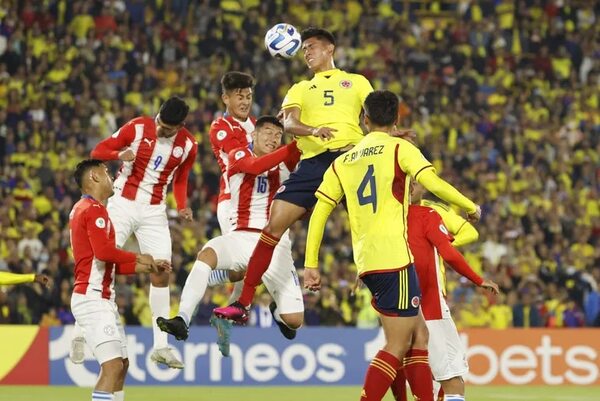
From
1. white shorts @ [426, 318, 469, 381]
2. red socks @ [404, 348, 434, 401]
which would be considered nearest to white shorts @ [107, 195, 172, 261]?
white shorts @ [426, 318, 469, 381]

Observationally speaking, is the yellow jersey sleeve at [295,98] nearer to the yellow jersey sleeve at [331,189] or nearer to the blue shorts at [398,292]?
the yellow jersey sleeve at [331,189]

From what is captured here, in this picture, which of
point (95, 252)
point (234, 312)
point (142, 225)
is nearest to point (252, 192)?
point (142, 225)

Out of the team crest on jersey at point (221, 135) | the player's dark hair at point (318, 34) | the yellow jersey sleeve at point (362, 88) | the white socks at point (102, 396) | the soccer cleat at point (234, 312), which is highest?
the player's dark hair at point (318, 34)

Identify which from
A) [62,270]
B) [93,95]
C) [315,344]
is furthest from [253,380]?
[93,95]

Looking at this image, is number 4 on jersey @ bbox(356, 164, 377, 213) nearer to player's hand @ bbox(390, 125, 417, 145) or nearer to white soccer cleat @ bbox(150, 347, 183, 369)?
player's hand @ bbox(390, 125, 417, 145)

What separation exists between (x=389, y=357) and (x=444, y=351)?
861 mm

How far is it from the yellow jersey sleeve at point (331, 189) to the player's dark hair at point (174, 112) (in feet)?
8.92

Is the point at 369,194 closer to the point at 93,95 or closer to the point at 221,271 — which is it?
the point at 221,271

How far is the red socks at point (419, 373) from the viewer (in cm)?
978

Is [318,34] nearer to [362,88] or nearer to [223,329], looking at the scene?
[362,88]

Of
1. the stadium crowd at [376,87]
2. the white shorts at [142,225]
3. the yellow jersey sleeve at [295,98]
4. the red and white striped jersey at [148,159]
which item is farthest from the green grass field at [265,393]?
the yellow jersey sleeve at [295,98]

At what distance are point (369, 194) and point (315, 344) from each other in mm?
9137

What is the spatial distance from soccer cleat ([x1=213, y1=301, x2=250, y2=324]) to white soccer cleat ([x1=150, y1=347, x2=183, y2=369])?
0.66 m

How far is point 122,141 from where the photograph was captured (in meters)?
12.4
